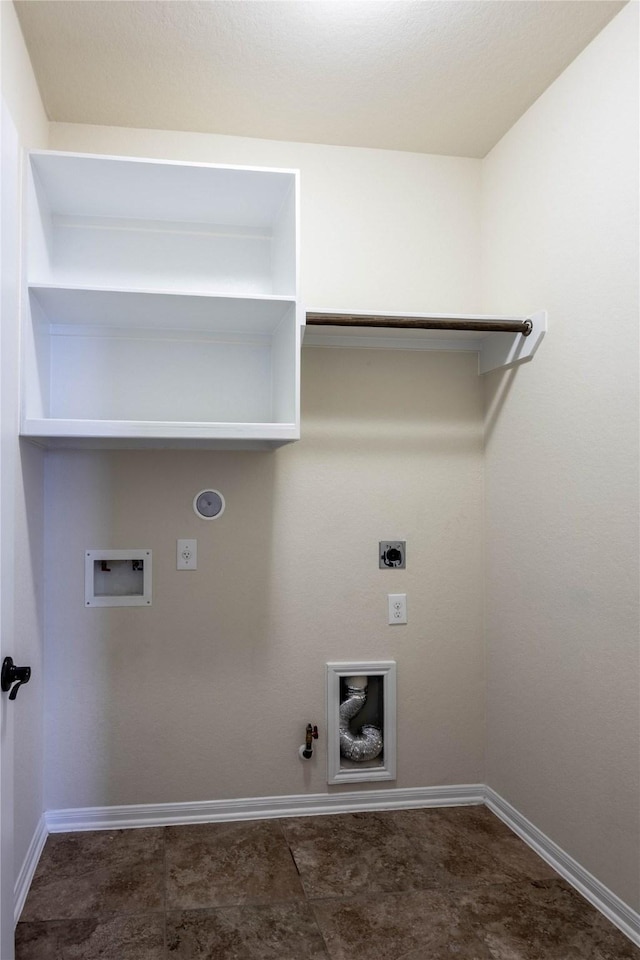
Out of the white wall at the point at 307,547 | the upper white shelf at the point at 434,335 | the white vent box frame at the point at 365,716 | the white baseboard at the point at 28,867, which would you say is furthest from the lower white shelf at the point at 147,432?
the white baseboard at the point at 28,867

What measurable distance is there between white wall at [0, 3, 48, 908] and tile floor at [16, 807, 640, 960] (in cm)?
24

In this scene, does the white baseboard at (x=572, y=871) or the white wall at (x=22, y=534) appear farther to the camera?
the white baseboard at (x=572, y=871)

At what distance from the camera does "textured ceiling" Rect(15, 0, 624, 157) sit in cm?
198

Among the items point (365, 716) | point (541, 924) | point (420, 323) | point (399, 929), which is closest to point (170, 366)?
point (420, 323)

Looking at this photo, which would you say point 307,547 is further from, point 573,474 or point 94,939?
point 94,939

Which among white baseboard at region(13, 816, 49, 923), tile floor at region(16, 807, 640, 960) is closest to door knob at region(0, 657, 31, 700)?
white baseboard at region(13, 816, 49, 923)

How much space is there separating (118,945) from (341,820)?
976 mm

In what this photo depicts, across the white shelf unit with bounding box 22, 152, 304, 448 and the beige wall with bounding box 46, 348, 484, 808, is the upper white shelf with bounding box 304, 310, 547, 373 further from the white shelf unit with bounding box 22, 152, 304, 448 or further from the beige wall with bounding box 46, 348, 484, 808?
the white shelf unit with bounding box 22, 152, 304, 448

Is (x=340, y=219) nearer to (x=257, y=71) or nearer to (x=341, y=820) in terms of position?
(x=257, y=71)

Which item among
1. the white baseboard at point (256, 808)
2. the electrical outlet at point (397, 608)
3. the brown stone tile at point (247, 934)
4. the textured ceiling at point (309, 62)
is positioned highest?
the textured ceiling at point (309, 62)

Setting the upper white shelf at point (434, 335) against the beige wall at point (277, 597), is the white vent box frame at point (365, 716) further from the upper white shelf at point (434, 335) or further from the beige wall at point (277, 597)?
the upper white shelf at point (434, 335)

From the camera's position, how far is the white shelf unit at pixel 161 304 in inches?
86.5

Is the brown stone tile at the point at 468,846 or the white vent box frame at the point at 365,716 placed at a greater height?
the white vent box frame at the point at 365,716

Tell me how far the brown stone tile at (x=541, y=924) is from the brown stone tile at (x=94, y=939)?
2.91 feet
